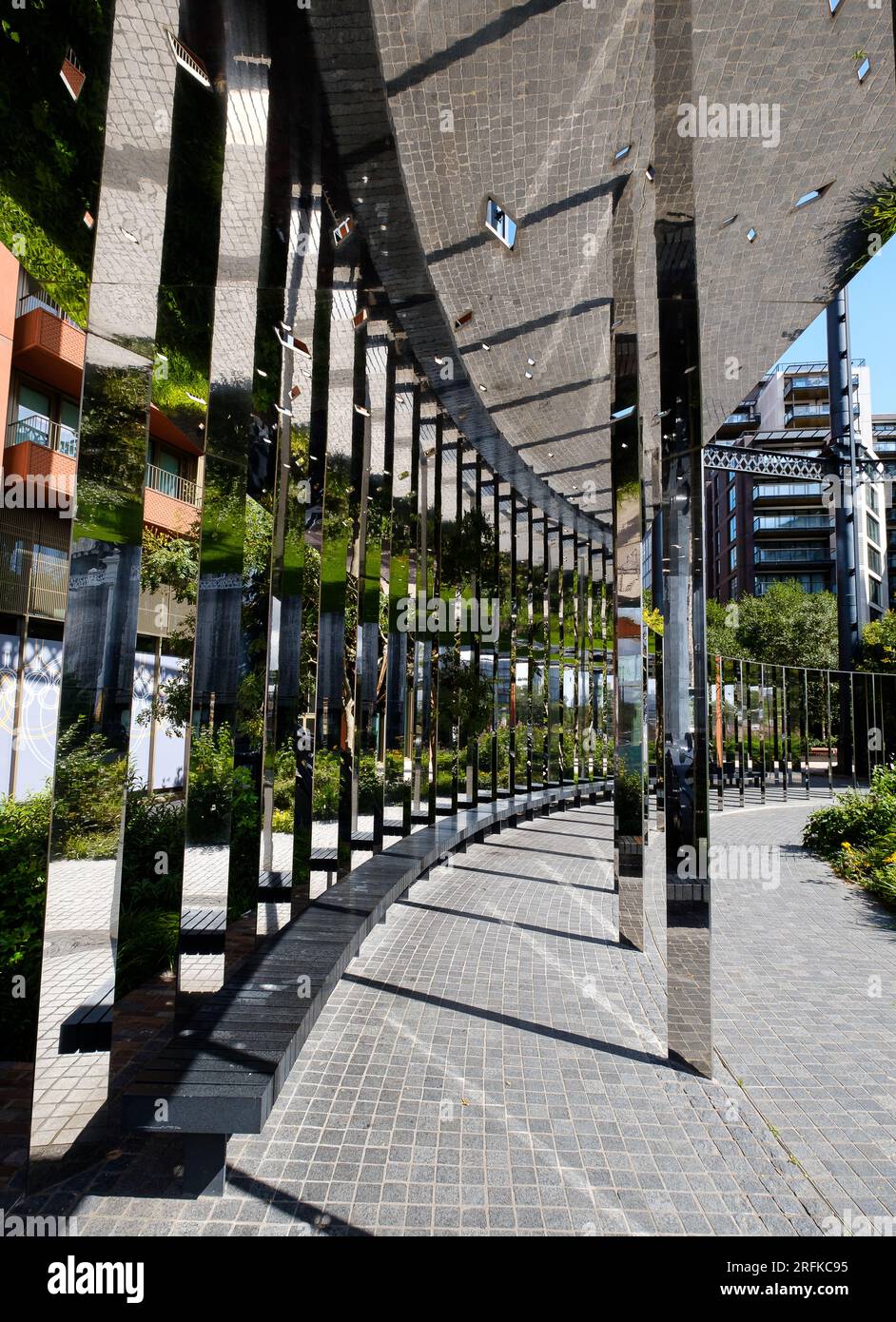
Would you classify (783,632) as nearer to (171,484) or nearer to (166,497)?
(171,484)

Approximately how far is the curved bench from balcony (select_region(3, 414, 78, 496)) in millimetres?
9761

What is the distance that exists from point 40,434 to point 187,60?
10.4 m

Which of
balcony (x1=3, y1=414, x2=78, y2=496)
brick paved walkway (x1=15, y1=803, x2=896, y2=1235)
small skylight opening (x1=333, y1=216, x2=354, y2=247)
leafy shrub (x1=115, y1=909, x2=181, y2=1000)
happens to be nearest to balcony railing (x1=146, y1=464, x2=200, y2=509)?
balcony (x1=3, y1=414, x2=78, y2=496)

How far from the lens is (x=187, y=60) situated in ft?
12.3

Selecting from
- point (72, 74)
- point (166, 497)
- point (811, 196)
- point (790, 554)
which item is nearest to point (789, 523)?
point (790, 554)

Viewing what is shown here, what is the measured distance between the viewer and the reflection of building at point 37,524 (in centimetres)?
945

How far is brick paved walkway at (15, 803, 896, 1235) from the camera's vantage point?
3064 millimetres

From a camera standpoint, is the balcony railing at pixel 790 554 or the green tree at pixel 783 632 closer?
the green tree at pixel 783 632

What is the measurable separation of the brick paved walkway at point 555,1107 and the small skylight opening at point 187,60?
5413 millimetres

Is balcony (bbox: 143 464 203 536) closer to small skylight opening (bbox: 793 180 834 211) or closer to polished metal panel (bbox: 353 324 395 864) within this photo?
polished metal panel (bbox: 353 324 395 864)

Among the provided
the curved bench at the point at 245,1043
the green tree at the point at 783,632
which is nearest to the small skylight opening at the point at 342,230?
the curved bench at the point at 245,1043

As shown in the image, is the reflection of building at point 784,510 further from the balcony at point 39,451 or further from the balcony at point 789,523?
the balcony at point 39,451

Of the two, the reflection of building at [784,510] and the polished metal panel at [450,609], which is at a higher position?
the reflection of building at [784,510]
